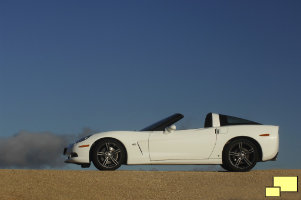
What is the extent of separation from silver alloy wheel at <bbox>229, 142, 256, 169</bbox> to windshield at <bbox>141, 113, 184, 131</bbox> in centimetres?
170

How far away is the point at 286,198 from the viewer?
10.4 metres

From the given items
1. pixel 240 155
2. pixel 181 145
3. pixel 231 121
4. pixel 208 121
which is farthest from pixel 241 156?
pixel 181 145

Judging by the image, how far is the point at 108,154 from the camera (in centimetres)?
1239

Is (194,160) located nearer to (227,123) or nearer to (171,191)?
(227,123)

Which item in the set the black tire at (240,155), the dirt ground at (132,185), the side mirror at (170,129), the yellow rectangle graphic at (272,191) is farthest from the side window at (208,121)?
the yellow rectangle graphic at (272,191)

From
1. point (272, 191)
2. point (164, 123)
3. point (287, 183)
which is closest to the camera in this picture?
point (272, 191)

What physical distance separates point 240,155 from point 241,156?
0.13ft

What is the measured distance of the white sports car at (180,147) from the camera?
40.8 ft

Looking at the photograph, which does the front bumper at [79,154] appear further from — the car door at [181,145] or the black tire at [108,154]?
the car door at [181,145]

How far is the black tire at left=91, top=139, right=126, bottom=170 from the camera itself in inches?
488

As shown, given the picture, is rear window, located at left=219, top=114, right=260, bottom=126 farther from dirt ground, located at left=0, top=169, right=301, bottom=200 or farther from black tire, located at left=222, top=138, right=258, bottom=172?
dirt ground, located at left=0, top=169, right=301, bottom=200

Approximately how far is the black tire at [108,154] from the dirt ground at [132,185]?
0.72 metres

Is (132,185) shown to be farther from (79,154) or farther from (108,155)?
(79,154)

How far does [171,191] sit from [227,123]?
11.4 feet
